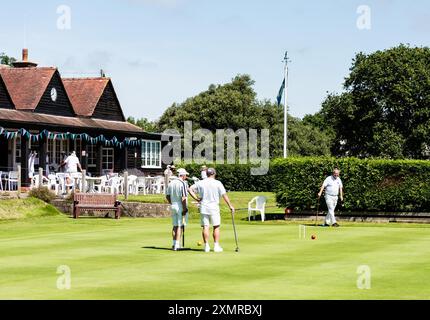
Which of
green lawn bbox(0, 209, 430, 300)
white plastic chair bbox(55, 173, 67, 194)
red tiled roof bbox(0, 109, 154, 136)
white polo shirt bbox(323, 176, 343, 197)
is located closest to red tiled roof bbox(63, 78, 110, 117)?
red tiled roof bbox(0, 109, 154, 136)

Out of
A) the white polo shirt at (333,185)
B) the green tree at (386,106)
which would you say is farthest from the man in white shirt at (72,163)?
the green tree at (386,106)

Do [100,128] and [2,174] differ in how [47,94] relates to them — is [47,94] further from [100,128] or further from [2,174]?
[2,174]

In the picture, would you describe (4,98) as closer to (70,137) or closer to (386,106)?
(70,137)

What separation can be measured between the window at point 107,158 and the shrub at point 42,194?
1828cm

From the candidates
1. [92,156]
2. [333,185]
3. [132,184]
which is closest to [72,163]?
[132,184]

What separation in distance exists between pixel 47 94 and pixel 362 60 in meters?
32.1

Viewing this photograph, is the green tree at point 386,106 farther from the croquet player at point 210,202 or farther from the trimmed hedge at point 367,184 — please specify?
the croquet player at point 210,202

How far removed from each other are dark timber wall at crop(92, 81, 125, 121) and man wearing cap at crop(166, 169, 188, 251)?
37061mm

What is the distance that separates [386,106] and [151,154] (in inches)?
847

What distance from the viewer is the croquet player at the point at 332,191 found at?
3198 centimetres

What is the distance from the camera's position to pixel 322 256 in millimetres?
19188

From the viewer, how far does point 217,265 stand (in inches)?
680
